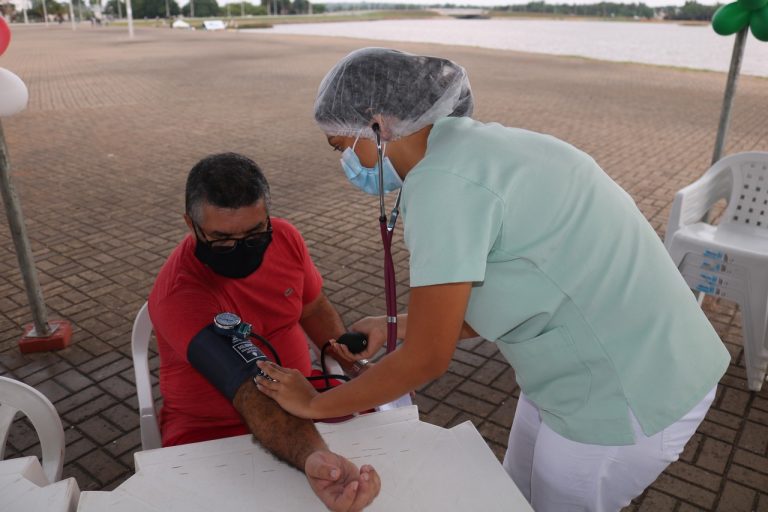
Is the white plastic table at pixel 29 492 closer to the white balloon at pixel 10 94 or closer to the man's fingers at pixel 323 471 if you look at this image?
the man's fingers at pixel 323 471

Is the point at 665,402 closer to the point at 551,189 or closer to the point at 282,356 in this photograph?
the point at 551,189

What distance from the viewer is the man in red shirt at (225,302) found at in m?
1.77

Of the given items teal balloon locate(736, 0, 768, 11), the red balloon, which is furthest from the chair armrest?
the red balloon

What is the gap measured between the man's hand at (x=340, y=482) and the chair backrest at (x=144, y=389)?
0.88m

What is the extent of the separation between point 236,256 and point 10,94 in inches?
72.4

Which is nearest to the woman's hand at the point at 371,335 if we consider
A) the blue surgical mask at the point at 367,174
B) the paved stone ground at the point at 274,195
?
the blue surgical mask at the point at 367,174

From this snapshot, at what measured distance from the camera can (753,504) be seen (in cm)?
260

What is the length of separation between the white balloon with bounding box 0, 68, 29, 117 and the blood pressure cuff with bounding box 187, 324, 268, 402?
6.44ft

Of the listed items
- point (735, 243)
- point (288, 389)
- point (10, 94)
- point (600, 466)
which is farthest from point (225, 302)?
point (735, 243)

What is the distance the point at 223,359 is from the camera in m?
1.80

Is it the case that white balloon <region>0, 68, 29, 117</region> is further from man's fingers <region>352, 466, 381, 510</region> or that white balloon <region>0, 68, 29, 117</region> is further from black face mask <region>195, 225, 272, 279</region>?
man's fingers <region>352, 466, 381, 510</region>

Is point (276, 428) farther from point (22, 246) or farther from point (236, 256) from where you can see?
point (22, 246)

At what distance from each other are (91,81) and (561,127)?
493 inches

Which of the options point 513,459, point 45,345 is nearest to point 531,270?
point 513,459
